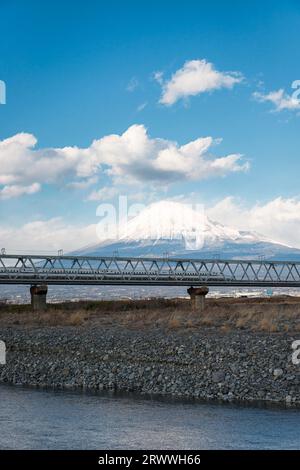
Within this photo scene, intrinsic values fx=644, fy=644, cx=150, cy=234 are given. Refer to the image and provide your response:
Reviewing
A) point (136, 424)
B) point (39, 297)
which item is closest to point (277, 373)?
point (136, 424)

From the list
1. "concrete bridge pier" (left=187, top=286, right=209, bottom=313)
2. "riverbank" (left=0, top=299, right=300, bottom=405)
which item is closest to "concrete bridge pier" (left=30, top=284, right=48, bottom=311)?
"concrete bridge pier" (left=187, top=286, right=209, bottom=313)

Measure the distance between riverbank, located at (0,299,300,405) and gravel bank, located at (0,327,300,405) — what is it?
41mm

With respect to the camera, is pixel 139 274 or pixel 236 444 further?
pixel 139 274

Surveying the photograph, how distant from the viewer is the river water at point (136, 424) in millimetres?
19484

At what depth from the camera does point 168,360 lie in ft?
102

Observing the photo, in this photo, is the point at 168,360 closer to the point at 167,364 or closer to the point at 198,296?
the point at 167,364

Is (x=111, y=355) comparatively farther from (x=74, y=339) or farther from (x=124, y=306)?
(x=124, y=306)

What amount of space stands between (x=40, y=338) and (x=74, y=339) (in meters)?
2.64

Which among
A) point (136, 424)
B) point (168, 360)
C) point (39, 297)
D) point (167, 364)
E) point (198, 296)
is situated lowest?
point (136, 424)

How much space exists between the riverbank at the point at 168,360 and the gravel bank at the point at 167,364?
4cm

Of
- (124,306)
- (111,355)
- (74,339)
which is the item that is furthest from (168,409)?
(124,306)

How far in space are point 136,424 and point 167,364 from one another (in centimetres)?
853
